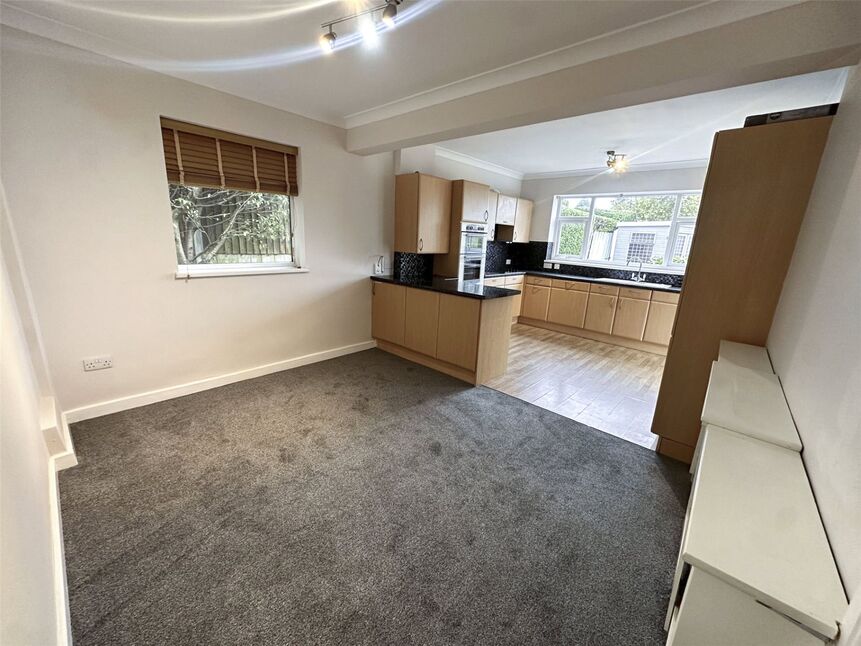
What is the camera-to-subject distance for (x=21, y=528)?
96 centimetres

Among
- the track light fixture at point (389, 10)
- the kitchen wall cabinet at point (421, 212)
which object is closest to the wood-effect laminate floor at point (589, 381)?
the kitchen wall cabinet at point (421, 212)

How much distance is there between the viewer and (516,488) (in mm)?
2010

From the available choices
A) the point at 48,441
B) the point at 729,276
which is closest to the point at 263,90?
the point at 48,441

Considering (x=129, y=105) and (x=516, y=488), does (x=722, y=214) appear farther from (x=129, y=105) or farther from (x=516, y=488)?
(x=129, y=105)

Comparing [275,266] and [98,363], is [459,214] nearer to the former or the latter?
[275,266]

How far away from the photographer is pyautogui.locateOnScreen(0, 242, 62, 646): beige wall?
29.9 inches

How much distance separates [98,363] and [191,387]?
2.10ft

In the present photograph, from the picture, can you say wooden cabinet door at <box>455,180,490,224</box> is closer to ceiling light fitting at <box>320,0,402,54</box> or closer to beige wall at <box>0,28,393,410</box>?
beige wall at <box>0,28,393,410</box>

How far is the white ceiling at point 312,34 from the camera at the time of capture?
1.73 meters

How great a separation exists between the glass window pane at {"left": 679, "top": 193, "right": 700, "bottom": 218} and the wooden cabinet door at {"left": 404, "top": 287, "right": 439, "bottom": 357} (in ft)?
12.6

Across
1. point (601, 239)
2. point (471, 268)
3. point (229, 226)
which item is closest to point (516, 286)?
Result: point (471, 268)

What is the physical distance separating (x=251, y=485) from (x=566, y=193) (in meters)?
5.82

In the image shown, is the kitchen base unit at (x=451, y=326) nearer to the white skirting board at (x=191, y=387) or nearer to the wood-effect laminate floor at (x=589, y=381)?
the wood-effect laminate floor at (x=589, y=381)

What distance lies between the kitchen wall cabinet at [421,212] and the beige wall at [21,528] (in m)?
3.17
